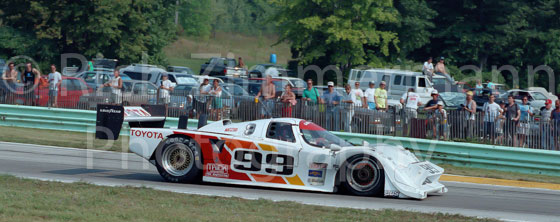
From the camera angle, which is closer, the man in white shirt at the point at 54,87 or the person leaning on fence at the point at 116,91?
the person leaning on fence at the point at 116,91

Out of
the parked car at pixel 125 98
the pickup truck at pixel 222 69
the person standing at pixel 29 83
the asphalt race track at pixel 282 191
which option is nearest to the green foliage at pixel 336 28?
the pickup truck at pixel 222 69

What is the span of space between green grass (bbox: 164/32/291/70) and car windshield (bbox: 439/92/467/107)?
36.1 metres

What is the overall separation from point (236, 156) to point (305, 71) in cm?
3024

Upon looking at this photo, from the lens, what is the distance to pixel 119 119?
11.1 meters

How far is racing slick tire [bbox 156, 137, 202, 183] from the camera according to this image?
1073 cm

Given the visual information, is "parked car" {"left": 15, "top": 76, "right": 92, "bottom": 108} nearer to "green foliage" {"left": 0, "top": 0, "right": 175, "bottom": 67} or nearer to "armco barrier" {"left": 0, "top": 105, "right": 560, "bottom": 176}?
"armco barrier" {"left": 0, "top": 105, "right": 560, "bottom": 176}

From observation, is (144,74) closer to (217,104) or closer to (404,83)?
(404,83)

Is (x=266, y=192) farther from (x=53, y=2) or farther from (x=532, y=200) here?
(x=53, y=2)

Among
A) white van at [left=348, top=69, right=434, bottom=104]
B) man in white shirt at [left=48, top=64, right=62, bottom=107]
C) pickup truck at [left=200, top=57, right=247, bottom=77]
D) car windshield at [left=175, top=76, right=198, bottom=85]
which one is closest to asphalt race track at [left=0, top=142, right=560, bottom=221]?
man in white shirt at [left=48, top=64, right=62, bottom=107]

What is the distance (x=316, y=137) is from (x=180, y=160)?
2146 millimetres

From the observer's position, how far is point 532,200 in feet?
34.9

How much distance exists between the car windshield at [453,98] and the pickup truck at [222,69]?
613 inches

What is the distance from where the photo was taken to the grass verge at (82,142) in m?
14.1

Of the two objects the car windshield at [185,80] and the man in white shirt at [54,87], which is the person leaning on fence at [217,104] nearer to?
the man in white shirt at [54,87]
